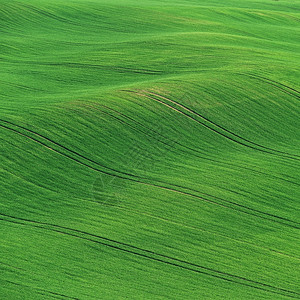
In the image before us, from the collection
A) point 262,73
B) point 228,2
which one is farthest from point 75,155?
point 228,2

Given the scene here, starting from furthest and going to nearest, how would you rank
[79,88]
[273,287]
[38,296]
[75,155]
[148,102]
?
1. [79,88]
2. [148,102]
3. [75,155]
4. [273,287]
5. [38,296]

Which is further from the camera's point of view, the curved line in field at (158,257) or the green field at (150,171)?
the green field at (150,171)

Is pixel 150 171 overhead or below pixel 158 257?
overhead

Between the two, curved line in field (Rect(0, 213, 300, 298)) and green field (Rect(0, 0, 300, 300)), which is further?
green field (Rect(0, 0, 300, 300))

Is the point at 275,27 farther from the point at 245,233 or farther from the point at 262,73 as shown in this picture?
the point at 245,233

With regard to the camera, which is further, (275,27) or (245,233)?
(275,27)

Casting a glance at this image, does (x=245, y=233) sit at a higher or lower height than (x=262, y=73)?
lower

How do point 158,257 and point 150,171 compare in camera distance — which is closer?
point 158,257

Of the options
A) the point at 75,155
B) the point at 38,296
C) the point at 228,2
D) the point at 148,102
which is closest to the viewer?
the point at 38,296
